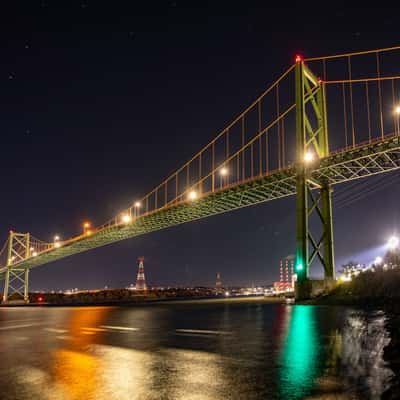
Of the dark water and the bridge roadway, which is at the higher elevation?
the bridge roadway

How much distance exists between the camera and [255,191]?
40.9m

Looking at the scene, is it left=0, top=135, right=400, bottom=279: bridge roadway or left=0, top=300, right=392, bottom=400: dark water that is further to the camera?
left=0, top=135, right=400, bottom=279: bridge roadway

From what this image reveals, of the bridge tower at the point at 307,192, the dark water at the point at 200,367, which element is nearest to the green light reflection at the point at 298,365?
the dark water at the point at 200,367

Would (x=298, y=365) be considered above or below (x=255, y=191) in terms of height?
below

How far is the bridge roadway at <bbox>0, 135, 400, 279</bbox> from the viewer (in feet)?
103

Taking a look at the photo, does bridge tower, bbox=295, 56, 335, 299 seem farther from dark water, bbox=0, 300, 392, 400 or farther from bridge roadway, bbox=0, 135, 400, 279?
dark water, bbox=0, 300, 392, 400

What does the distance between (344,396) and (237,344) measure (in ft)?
17.2

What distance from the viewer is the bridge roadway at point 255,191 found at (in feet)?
103

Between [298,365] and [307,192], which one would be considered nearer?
[298,365]

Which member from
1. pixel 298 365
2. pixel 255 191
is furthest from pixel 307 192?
pixel 298 365

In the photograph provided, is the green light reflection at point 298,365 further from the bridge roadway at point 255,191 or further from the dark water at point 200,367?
the bridge roadway at point 255,191

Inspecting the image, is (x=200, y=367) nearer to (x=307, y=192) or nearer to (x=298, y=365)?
(x=298, y=365)

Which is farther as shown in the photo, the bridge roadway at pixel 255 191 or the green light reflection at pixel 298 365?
the bridge roadway at pixel 255 191

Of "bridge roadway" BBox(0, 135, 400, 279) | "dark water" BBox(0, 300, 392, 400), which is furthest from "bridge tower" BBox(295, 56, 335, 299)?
"dark water" BBox(0, 300, 392, 400)
